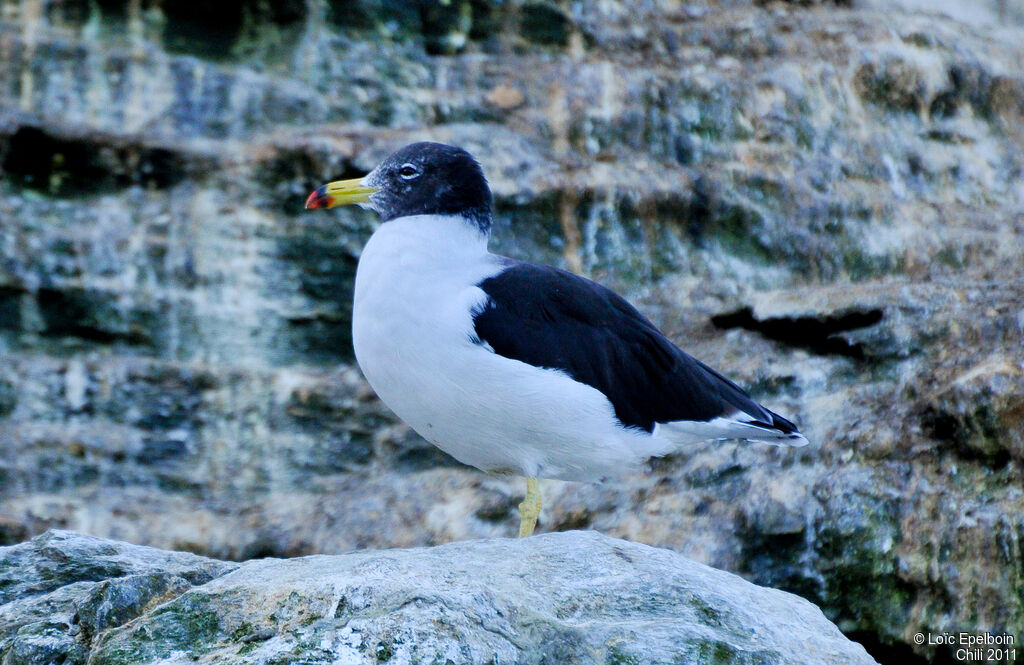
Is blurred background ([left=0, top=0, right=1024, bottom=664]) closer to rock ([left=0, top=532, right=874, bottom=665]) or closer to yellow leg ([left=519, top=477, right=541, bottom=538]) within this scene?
yellow leg ([left=519, top=477, right=541, bottom=538])

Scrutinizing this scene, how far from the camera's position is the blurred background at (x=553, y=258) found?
20.2 feet

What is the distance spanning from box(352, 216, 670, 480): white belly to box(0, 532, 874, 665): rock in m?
0.57

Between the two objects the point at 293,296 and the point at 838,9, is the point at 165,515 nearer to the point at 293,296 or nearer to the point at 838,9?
the point at 293,296

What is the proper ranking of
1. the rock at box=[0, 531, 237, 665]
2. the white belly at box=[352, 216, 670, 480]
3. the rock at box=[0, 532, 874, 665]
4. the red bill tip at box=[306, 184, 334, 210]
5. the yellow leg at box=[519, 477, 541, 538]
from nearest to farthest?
the rock at box=[0, 532, 874, 665] < the rock at box=[0, 531, 237, 665] < the white belly at box=[352, 216, 670, 480] < the yellow leg at box=[519, 477, 541, 538] < the red bill tip at box=[306, 184, 334, 210]

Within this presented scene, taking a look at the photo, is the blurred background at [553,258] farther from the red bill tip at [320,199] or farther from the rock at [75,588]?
the rock at [75,588]

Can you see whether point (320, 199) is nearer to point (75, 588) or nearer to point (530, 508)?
point (530, 508)

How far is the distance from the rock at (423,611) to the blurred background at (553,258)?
207 cm

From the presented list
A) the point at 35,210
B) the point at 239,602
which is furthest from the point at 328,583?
the point at 35,210

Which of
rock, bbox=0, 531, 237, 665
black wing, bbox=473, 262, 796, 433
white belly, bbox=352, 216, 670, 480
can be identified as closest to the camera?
rock, bbox=0, 531, 237, 665

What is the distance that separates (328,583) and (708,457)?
3628 mm

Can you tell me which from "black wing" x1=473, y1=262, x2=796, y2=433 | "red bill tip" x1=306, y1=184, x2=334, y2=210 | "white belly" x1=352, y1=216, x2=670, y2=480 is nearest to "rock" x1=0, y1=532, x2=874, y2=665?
"white belly" x1=352, y1=216, x2=670, y2=480

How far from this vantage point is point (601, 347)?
16.7ft

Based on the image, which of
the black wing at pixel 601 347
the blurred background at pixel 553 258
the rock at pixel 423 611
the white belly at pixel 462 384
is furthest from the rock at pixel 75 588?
the blurred background at pixel 553 258

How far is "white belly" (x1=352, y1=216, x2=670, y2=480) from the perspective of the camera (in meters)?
4.66
